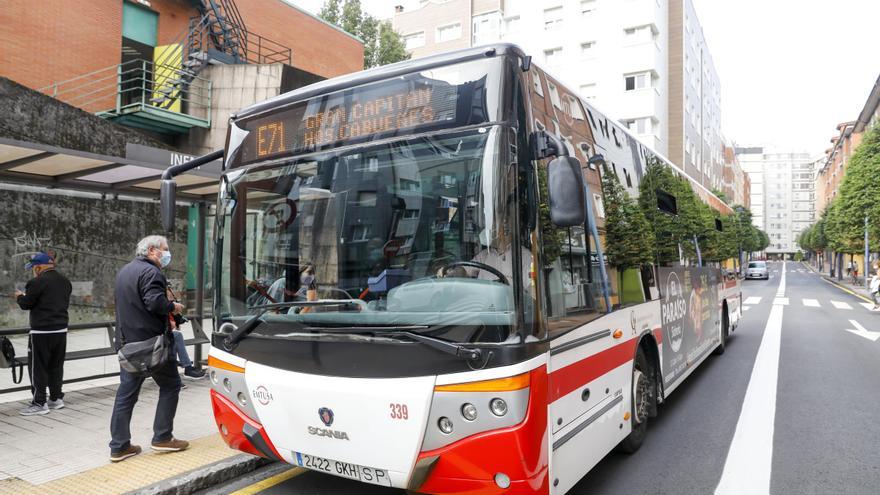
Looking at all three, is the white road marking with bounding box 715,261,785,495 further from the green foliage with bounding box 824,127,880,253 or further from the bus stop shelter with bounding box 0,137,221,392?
the green foliage with bounding box 824,127,880,253

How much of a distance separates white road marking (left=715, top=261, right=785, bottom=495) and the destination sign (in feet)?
10.9

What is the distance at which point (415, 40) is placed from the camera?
47625 mm

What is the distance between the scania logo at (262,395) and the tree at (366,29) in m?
35.5

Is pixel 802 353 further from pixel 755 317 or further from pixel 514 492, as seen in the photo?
pixel 514 492

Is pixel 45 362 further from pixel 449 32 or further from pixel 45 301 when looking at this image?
pixel 449 32

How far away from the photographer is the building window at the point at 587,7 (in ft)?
118

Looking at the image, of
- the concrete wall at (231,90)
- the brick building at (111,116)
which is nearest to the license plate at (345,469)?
the brick building at (111,116)

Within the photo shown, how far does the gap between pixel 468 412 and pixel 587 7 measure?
38136mm

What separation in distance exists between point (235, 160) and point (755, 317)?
1760 centimetres

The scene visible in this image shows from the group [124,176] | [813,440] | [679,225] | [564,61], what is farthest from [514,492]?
[564,61]

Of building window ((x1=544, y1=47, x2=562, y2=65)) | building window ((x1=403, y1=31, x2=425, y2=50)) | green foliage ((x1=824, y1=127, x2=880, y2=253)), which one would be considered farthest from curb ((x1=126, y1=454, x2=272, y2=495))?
building window ((x1=403, y1=31, x2=425, y2=50))

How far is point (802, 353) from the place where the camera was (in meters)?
10.3

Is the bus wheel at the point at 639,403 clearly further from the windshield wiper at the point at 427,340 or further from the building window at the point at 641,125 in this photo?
the building window at the point at 641,125

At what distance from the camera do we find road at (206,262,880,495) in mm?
4238
